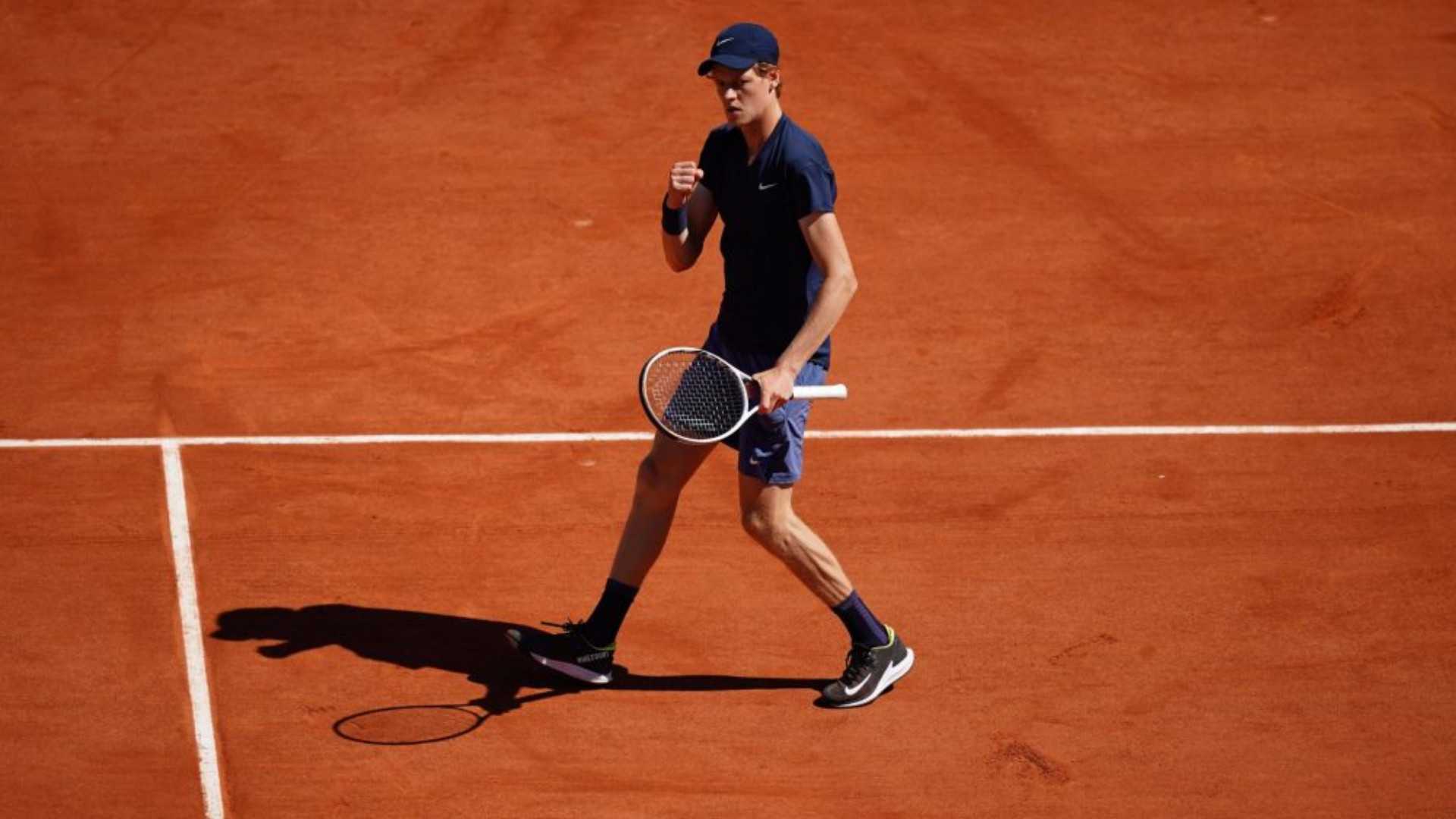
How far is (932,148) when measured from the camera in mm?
12648

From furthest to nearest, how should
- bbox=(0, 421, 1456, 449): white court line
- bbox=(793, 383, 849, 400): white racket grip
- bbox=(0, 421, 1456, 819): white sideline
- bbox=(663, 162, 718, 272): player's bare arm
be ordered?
bbox=(0, 421, 1456, 449): white court line
bbox=(0, 421, 1456, 819): white sideline
bbox=(663, 162, 718, 272): player's bare arm
bbox=(793, 383, 849, 400): white racket grip

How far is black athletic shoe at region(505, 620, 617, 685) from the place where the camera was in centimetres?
765

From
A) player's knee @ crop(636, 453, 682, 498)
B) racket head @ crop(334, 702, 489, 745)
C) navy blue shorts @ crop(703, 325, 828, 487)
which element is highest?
navy blue shorts @ crop(703, 325, 828, 487)

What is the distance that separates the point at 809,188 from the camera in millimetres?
6848

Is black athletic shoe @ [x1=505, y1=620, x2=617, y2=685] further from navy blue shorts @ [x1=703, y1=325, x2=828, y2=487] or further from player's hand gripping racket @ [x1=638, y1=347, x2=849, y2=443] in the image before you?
player's hand gripping racket @ [x1=638, y1=347, x2=849, y2=443]

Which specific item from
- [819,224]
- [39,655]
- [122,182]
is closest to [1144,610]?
[819,224]

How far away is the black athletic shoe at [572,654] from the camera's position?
7.65 m

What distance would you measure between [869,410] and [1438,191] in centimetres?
479

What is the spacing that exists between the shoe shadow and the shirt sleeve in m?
2.08

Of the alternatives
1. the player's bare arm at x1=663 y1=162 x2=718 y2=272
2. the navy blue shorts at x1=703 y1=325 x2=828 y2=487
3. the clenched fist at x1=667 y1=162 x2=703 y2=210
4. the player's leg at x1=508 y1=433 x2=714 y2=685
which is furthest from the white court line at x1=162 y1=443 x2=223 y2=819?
the clenched fist at x1=667 y1=162 x2=703 y2=210


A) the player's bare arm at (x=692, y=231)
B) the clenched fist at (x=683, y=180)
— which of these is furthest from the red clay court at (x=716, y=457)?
the clenched fist at (x=683, y=180)

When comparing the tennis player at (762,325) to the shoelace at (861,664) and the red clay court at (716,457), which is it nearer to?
the shoelace at (861,664)

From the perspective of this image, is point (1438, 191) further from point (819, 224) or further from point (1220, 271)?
point (819, 224)

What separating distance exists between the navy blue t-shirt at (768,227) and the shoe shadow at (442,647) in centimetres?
150
